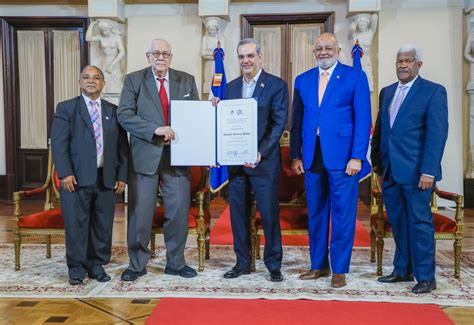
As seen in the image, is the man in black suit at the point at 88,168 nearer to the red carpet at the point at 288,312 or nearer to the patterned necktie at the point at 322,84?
the red carpet at the point at 288,312

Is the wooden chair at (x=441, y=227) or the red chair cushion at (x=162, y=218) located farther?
the red chair cushion at (x=162, y=218)

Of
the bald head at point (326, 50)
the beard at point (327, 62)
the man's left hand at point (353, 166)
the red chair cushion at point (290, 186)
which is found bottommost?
the red chair cushion at point (290, 186)

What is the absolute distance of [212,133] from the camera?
3.91 m

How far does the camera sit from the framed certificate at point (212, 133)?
3.79m

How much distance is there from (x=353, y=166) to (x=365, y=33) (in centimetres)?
462

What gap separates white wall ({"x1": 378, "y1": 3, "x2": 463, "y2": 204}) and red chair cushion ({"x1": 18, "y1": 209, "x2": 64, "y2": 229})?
5397 millimetres

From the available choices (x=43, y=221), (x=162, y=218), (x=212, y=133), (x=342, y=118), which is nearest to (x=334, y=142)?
(x=342, y=118)

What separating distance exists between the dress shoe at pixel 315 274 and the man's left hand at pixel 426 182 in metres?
0.99

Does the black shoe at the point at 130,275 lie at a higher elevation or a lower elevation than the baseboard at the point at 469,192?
lower

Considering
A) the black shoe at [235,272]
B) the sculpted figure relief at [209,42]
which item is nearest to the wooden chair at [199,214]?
the black shoe at [235,272]

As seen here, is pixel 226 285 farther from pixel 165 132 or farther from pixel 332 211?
pixel 165 132

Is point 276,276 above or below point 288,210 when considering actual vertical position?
below

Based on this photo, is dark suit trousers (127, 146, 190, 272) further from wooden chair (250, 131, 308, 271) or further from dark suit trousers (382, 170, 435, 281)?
dark suit trousers (382, 170, 435, 281)

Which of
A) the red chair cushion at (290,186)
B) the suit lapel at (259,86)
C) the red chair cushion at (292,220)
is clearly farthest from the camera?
the red chair cushion at (290,186)
